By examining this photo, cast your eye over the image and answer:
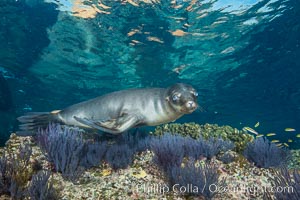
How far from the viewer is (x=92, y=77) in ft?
79.6

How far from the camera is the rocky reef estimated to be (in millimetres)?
3309

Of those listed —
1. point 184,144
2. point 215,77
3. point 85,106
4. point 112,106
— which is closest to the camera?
point 184,144

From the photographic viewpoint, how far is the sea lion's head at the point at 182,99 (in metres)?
4.50

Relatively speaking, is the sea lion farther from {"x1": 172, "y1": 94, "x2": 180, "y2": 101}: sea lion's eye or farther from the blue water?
the blue water

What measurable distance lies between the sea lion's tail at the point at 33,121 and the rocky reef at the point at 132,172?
0.85 ft

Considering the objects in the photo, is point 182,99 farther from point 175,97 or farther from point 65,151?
point 65,151

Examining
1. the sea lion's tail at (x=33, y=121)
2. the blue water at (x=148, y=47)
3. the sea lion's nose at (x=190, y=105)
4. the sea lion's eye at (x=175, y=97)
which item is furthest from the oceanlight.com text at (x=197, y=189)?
the blue water at (x=148, y=47)

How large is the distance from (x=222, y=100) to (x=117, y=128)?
29.1 metres

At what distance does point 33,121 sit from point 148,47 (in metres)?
13.2

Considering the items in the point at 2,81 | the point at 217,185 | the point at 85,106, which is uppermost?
the point at 2,81

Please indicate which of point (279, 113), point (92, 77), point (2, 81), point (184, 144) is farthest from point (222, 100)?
point (184, 144)

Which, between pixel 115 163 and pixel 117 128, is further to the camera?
pixel 117 128

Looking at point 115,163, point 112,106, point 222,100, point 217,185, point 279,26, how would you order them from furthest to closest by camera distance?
point 222,100
point 279,26
point 112,106
point 115,163
point 217,185

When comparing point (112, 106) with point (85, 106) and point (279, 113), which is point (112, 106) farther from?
point (279, 113)
